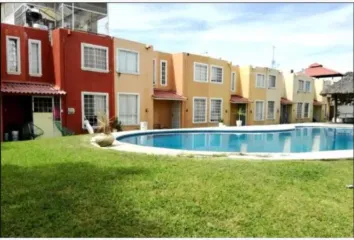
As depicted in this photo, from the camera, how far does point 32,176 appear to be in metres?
6.30

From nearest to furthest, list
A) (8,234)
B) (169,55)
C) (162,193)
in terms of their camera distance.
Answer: (8,234)
(162,193)
(169,55)

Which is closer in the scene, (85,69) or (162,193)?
(162,193)

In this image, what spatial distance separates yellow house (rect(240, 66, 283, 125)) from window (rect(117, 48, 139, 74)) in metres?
14.6

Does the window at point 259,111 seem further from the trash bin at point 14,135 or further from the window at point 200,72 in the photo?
the trash bin at point 14,135

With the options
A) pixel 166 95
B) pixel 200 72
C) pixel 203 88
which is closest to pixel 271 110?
pixel 203 88

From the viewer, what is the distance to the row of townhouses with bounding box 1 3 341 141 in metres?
16.9

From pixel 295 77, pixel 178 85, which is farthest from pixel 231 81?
pixel 295 77

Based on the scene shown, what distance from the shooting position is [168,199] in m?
5.29

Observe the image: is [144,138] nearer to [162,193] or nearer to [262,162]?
[262,162]

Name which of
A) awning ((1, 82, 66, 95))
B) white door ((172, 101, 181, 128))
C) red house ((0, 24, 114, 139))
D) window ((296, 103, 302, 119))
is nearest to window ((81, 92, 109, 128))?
red house ((0, 24, 114, 139))

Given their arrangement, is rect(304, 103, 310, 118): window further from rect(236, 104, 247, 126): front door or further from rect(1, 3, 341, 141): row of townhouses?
rect(236, 104, 247, 126): front door

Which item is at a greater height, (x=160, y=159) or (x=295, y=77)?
(x=295, y=77)

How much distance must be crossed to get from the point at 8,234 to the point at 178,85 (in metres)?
22.9

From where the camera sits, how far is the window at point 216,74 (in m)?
28.6
